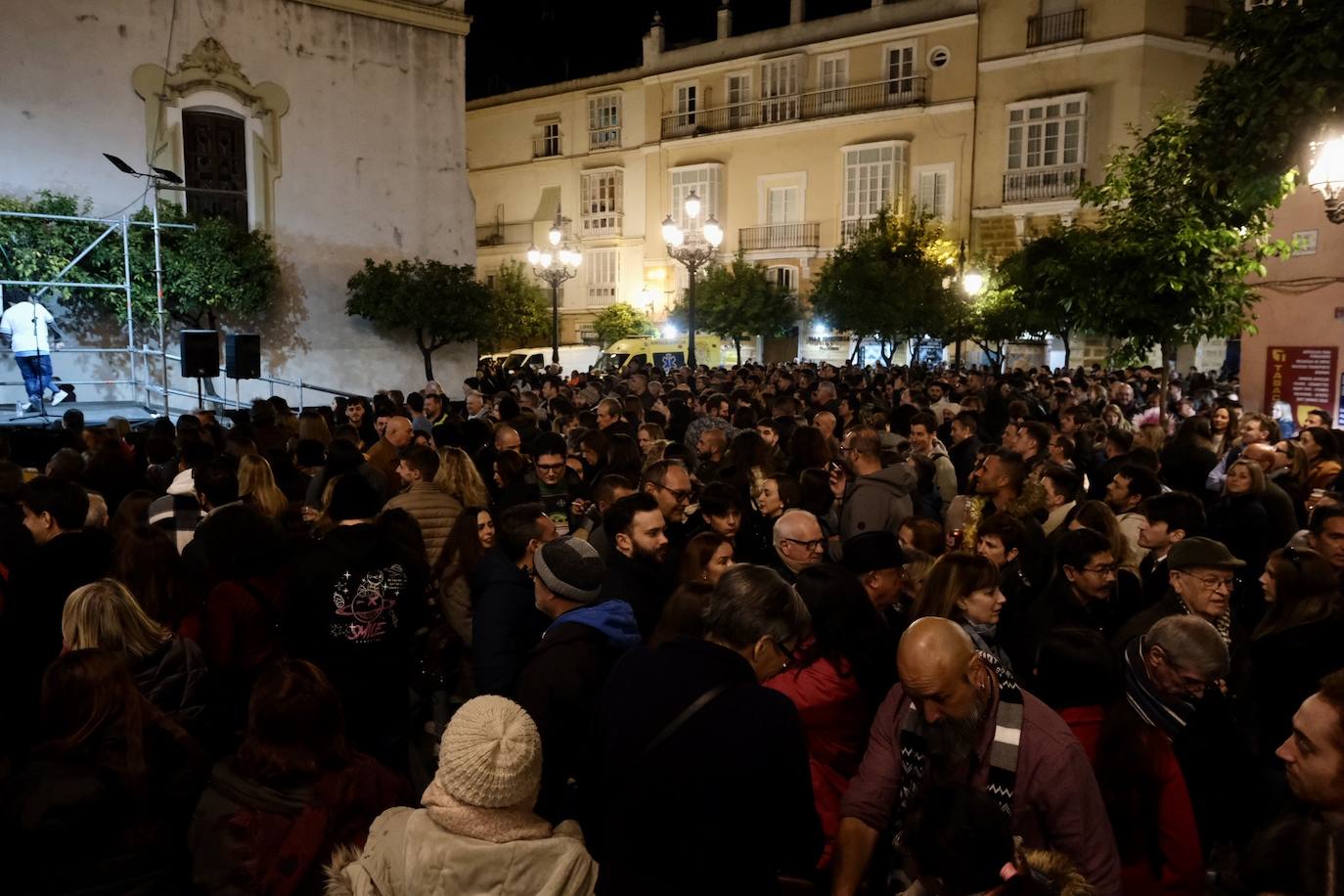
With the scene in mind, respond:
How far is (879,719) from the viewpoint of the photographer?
2.95 meters

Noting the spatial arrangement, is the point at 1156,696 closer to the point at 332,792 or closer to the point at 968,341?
the point at 332,792

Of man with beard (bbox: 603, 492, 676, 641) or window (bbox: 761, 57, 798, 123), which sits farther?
window (bbox: 761, 57, 798, 123)

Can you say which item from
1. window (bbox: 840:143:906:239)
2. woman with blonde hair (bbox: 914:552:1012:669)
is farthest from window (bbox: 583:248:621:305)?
woman with blonde hair (bbox: 914:552:1012:669)

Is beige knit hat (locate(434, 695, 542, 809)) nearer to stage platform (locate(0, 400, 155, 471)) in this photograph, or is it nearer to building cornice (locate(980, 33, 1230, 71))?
stage platform (locate(0, 400, 155, 471))

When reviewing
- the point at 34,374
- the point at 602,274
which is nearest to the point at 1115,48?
the point at 602,274

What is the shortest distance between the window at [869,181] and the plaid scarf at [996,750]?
3074cm

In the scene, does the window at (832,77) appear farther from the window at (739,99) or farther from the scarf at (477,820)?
the scarf at (477,820)

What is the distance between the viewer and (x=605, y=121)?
3991 cm

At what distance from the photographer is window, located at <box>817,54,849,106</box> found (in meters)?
33.8

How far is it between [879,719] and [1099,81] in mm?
30549

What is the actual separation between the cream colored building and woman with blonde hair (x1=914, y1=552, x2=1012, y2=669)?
27291 mm

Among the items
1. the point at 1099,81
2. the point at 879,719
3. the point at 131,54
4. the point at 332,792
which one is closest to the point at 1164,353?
the point at 879,719

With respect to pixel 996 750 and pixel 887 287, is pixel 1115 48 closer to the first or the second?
pixel 887 287

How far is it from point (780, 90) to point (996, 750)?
35.3m
